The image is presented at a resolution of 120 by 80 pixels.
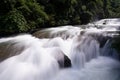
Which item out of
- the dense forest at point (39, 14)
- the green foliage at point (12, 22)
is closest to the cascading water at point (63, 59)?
the green foliage at point (12, 22)

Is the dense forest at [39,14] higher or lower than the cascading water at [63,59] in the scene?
higher

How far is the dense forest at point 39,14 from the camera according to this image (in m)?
12.1

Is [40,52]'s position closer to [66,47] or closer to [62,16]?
[66,47]

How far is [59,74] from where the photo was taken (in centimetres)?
812

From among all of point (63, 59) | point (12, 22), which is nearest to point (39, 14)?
point (12, 22)

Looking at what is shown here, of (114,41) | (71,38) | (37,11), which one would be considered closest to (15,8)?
(37,11)

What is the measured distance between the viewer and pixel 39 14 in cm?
1426

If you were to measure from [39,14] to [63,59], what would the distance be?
6512mm

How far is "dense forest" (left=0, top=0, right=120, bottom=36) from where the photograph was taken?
1212 centimetres

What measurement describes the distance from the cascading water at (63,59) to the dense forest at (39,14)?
2517 mm

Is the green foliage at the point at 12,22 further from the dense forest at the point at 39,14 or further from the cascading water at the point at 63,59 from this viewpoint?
the cascading water at the point at 63,59

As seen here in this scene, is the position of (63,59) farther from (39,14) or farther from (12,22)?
(39,14)

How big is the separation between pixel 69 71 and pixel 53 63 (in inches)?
28.7

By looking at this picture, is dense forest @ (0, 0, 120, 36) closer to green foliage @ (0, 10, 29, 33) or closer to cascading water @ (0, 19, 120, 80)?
green foliage @ (0, 10, 29, 33)
